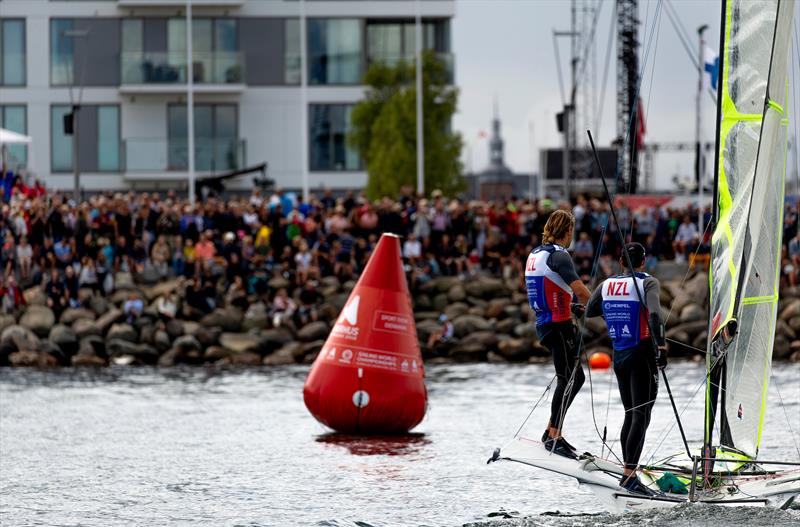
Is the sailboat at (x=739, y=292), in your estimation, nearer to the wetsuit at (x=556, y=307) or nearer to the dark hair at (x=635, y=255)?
the dark hair at (x=635, y=255)

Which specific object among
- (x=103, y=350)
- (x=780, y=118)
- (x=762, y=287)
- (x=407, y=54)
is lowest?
(x=103, y=350)

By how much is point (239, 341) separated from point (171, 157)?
21159 mm

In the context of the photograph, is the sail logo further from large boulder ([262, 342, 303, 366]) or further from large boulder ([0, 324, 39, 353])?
large boulder ([0, 324, 39, 353])

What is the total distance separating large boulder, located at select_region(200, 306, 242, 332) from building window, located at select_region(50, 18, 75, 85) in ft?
75.5

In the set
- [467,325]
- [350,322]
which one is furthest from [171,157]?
[350,322]

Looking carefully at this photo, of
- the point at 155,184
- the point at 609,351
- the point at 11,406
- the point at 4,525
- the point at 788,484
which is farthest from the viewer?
the point at 155,184

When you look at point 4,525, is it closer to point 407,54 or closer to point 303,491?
point 303,491

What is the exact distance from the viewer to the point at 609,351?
111ft

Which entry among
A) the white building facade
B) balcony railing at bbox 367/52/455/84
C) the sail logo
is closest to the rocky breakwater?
the sail logo

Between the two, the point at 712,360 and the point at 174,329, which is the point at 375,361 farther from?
the point at 174,329

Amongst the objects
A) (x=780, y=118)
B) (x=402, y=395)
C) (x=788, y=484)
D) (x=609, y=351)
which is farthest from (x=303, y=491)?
(x=609, y=351)

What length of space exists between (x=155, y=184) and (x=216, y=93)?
4.23 meters

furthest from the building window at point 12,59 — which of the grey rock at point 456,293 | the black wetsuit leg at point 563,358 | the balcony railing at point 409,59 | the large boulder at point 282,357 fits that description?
the black wetsuit leg at point 563,358

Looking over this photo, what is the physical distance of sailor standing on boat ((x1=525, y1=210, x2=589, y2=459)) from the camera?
526 inches
